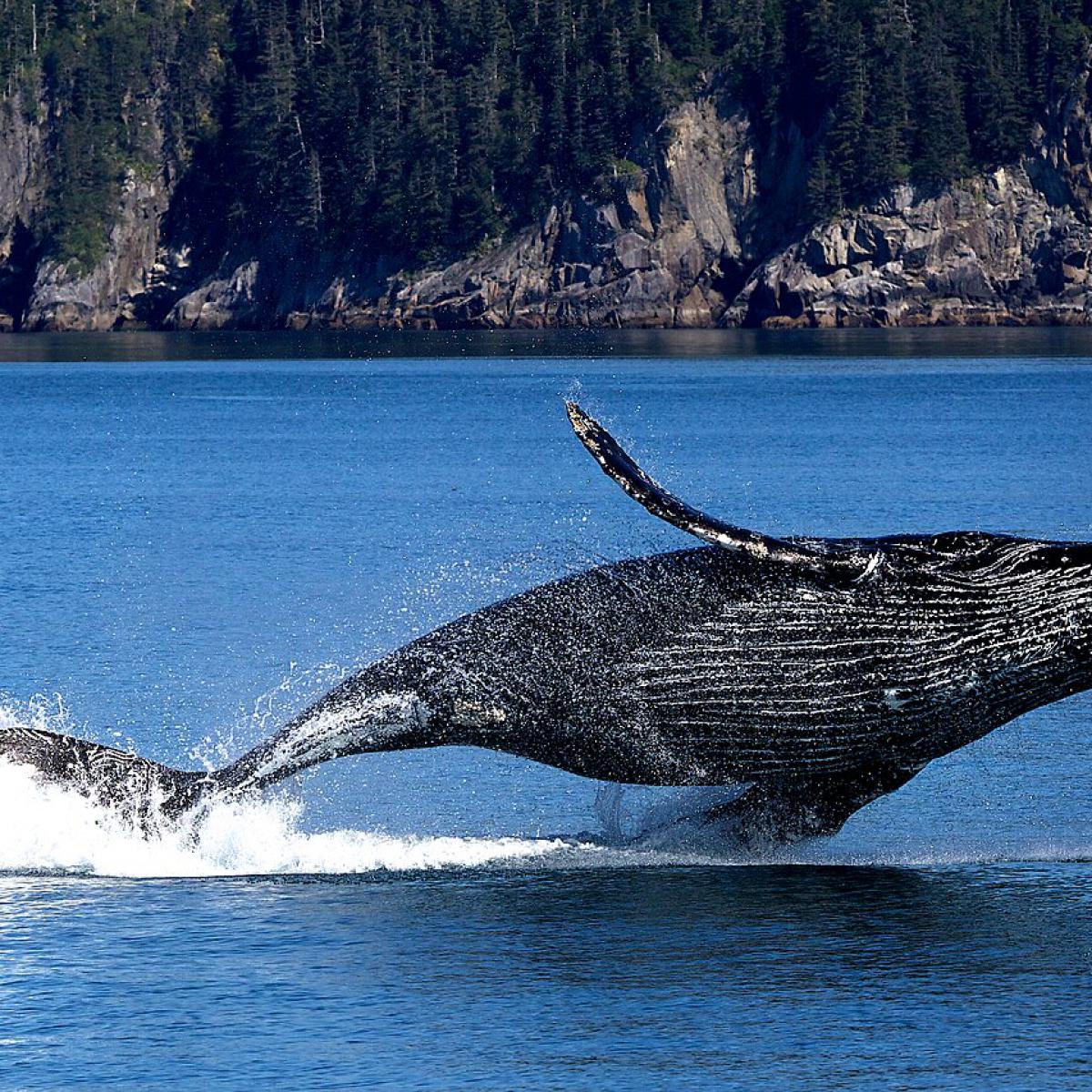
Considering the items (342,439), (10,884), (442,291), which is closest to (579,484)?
(342,439)

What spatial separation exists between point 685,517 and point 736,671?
143cm

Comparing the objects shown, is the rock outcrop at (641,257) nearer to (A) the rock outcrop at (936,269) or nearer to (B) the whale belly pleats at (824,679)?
(A) the rock outcrop at (936,269)

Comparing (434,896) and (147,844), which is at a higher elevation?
(147,844)

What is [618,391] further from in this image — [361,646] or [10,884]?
[10,884]

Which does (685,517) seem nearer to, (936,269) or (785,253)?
(936,269)

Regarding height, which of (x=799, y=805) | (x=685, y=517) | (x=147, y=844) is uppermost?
(x=685, y=517)

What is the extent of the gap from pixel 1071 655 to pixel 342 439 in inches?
2211

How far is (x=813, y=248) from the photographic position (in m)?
184

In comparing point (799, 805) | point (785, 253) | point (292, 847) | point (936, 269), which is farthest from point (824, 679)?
point (785, 253)

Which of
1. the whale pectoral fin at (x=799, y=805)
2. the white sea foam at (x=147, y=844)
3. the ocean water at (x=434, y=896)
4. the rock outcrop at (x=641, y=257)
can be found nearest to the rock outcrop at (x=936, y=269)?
the rock outcrop at (x=641, y=257)

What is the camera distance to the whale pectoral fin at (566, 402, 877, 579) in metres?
10.4

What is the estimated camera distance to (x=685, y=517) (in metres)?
10.4

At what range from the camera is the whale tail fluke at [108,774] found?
470 inches

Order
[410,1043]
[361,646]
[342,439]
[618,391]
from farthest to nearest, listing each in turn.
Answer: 1. [618,391]
2. [342,439]
3. [361,646]
4. [410,1043]
